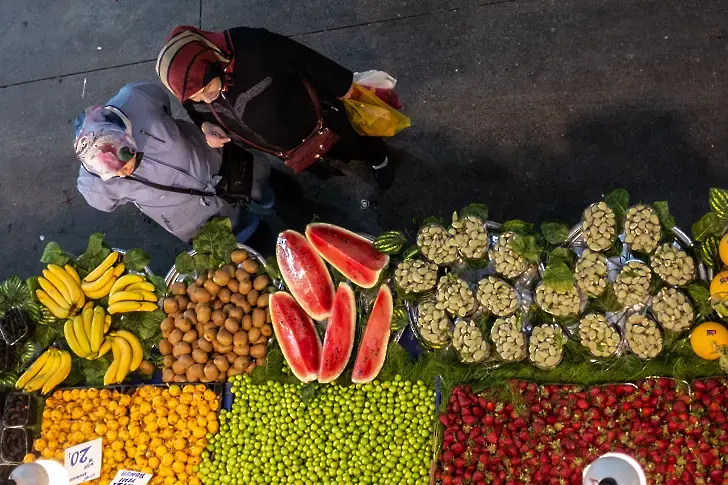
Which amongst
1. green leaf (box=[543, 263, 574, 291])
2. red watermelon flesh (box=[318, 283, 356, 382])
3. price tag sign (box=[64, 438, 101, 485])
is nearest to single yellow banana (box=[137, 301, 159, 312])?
price tag sign (box=[64, 438, 101, 485])

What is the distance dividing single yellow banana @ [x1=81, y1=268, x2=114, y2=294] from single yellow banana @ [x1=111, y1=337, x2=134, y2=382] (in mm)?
246

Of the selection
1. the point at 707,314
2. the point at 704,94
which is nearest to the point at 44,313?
the point at 707,314

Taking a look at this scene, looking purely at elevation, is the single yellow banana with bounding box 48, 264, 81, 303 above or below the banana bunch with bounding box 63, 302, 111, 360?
above

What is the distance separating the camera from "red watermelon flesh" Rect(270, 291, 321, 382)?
2348mm

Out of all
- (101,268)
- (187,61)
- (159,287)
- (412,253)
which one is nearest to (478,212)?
(412,253)

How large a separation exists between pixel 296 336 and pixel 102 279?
0.91m

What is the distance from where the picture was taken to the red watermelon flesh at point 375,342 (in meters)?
2.29

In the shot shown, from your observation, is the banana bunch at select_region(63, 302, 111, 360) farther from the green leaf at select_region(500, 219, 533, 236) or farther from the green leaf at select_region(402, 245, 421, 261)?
Result: the green leaf at select_region(500, 219, 533, 236)

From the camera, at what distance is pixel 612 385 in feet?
6.91

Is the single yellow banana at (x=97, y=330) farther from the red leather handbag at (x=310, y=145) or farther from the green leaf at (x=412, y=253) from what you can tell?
the green leaf at (x=412, y=253)

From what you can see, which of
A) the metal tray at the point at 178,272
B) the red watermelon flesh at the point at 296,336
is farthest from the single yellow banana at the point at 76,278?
the red watermelon flesh at the point at 296,336

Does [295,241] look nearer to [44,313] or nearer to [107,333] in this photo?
[107,333]

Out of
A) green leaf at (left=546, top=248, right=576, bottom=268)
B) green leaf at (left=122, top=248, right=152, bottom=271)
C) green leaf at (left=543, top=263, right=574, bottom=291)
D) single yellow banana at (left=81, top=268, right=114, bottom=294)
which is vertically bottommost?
single yellow banana at (left=81, top=268, right=114, bottom=294)

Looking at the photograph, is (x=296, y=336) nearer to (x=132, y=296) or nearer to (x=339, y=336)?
(x=339, y=336)
